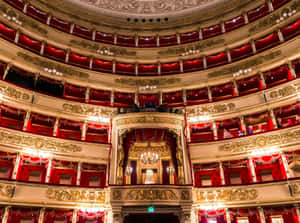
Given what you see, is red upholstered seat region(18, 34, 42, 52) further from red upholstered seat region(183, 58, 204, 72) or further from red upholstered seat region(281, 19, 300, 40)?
red upholstered seat region(281, 19, 300, 40)

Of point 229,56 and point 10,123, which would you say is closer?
point 10,123

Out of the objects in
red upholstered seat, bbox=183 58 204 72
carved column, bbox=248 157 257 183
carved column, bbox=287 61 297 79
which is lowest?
carved column, bbox=248 157 257 183

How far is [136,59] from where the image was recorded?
73.2ft

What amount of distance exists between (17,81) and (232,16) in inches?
780

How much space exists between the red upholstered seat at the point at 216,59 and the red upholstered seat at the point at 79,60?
11282mm

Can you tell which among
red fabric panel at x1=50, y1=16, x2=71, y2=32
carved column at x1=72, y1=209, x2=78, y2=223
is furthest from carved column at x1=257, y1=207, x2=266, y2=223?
red fabric panel at x1=50, y1=16, x2=71, y2=32

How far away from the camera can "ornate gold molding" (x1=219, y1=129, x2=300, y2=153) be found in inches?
554

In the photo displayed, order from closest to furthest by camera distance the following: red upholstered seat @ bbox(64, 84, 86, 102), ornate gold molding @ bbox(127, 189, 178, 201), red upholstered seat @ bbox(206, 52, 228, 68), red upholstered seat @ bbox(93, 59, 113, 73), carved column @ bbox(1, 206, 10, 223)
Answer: carved column @ bbox(1, 206, 10, 223), ornate gold molding @ bbox(127, 189, 178, 201), red upholstered seat @ bbox(64, 84, 86, 102), red upholstered seat @ bbox(206, 52, 228, 68), red upholstered seat @ bbox(93, 59, 113, 73)

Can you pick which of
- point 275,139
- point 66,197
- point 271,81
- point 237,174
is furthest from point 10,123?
point 271,81

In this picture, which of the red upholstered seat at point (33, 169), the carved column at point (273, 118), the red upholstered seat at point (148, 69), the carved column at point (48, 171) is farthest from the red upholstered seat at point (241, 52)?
the red upholstered seat at point (33, 169)

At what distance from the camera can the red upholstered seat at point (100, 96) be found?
20.0m

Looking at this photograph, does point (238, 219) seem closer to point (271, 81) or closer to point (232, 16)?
point (271, 81)

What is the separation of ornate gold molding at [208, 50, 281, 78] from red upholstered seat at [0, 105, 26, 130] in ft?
49.9

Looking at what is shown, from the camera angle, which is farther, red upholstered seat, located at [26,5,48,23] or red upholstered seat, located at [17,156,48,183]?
red upholstered seat, located at [26,5,48,23]
